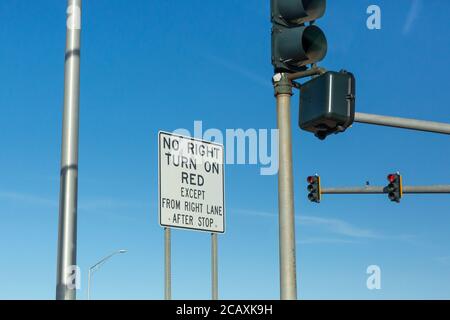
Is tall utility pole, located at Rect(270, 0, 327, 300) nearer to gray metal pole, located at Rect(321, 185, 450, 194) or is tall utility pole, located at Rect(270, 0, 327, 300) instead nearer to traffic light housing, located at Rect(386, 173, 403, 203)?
gray metal pole, located at Rect(321, 185, 450, 194)

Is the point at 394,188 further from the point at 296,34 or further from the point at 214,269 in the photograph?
the point at 296,34

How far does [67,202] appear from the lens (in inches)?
331

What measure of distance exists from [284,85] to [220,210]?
87.8 inches

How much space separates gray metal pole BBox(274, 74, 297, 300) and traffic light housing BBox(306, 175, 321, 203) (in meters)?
15.1

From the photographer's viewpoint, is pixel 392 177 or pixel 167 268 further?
pixel 392 177

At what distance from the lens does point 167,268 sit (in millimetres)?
9250

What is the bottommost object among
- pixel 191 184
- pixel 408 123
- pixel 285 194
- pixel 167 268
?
pixel 167 268

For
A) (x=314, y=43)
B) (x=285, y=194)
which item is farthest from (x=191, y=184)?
(x=314, y=43)

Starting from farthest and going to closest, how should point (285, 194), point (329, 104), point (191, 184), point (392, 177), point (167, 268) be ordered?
point (392, 177) → point (191, 184) → point (167, 268) → point (285, 194) → point (329, 104)

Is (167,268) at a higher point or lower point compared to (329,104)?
lower

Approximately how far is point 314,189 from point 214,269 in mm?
14154

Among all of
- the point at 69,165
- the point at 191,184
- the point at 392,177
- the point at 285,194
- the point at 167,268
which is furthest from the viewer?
the point at 392,177
